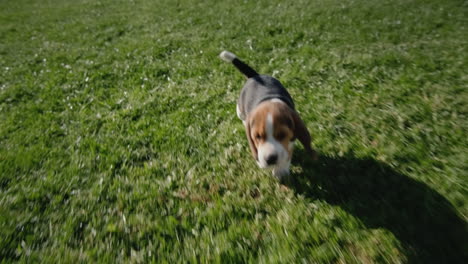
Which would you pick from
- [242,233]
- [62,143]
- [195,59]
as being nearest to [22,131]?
[62,143]

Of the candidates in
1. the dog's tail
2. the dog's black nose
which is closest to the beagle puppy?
the dog's black nose

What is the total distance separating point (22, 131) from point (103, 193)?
10.1ft

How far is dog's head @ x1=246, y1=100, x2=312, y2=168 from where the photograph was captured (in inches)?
115

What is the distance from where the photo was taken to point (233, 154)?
420cm

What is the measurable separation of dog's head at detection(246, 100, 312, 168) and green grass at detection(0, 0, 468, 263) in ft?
2.25

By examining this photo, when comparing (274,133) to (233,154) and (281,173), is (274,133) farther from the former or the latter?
(233,154)

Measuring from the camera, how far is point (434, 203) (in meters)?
2.93

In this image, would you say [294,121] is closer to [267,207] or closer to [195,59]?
[267,207]

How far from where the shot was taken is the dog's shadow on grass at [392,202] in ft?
8.29

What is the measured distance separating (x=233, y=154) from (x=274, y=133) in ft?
4.47

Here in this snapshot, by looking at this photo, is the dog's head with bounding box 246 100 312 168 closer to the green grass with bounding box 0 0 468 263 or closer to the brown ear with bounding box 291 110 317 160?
the brown ear with bounding box 291 110 317 160

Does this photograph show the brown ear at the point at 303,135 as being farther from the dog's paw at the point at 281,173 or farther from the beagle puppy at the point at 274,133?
the dog's paw at the point at 281,173

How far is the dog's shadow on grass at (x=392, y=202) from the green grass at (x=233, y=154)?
0.7 inches

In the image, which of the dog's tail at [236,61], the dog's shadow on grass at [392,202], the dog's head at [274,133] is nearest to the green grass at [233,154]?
the dog's shadow on grass at [392,202]
